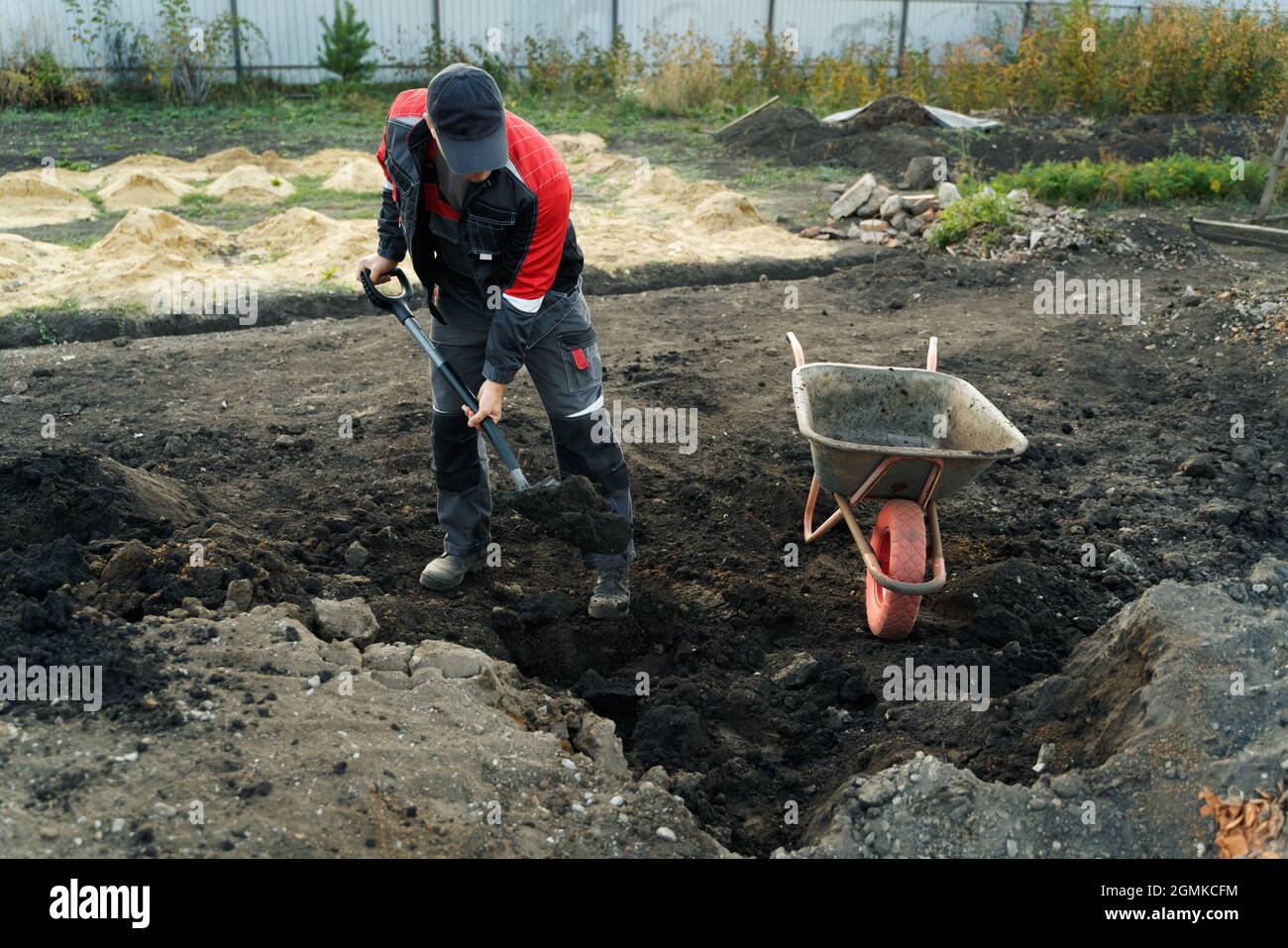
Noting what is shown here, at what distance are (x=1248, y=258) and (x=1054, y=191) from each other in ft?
6.69

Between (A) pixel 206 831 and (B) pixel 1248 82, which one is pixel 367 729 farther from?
(B) pixel 1248 82

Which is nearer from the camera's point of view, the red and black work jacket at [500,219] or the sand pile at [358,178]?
the red and black work jacket at [500,219]

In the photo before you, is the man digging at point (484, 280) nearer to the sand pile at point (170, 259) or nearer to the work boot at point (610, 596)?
the work boot at point (610, 596)

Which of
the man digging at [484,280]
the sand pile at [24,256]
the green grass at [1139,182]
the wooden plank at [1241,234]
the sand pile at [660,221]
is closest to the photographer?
the man digging at [484,280]

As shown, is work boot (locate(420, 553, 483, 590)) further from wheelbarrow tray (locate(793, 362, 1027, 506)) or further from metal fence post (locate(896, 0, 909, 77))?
metal fence post (locate(896, 0, 909, 77))

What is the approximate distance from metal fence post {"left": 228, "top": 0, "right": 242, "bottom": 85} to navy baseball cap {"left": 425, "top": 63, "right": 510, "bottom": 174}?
589 inches

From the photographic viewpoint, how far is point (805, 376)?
4.55 m

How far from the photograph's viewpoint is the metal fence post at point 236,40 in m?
16.2

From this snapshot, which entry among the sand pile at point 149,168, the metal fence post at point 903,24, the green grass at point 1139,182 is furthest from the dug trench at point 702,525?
the metal fence post at point 903,24

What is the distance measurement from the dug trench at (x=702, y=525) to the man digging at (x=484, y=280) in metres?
0.28

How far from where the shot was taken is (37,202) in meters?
10.4

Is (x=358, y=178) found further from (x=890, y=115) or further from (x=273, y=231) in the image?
(x=890, y=115)

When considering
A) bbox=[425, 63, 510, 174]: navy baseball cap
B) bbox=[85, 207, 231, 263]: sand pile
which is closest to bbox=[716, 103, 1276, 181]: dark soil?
bbox=[85, 207, 231, 263]: sand pile
